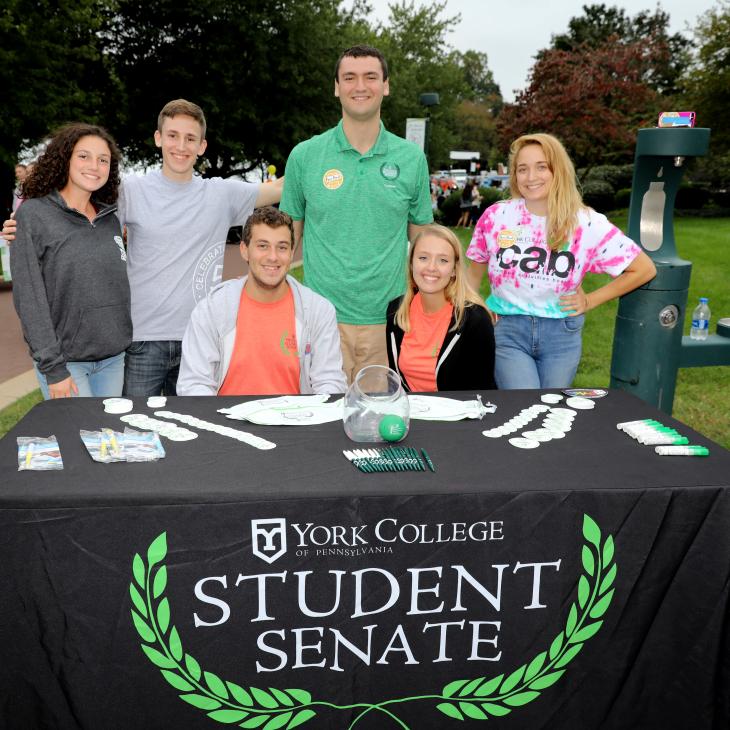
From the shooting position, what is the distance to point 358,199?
11.0 ft

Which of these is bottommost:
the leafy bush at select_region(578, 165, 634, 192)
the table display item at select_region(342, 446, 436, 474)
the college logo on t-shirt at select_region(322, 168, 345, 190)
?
the table display item at select_region(342, 446, 436, 474)

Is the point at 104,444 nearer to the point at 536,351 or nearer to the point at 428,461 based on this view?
the point at 428,461

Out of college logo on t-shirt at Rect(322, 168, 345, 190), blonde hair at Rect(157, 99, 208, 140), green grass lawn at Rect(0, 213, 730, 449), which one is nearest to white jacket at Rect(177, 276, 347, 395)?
college logo on t-shirt at Rect(322, 168, 345, 190)

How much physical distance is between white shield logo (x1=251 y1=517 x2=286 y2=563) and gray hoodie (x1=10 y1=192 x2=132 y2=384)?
1330mm

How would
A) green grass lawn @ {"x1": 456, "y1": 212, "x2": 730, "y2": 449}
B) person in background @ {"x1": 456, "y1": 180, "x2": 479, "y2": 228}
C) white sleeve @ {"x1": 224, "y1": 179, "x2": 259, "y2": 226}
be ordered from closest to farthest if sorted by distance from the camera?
white sleeve @ {"x1": 224, "y1": 179, "x2": 259, "y2": 226}
green grass lawn @ {"x1": 456, "y1": 212, "x2": 730, "y2": 449}
person in background @ {"x1": 456, "y1": 180, "x2": 479, "y2": 228}

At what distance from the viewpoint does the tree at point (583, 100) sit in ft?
61.6

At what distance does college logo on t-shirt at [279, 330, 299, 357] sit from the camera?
2869mm

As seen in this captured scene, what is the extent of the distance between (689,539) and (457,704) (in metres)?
0.75

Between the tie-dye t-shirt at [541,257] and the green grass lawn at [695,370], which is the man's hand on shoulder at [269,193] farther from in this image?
the green grass lawn at [695,370]

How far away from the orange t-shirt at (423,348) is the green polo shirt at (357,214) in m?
0.44

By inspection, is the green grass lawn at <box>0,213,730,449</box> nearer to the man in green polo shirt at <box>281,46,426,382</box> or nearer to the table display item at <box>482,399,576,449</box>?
the man in green polo shirt at <box>281,46,426,382</box>

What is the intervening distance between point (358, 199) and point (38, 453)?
1892 mm

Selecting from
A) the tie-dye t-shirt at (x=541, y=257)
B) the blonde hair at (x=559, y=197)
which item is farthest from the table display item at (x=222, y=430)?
the blonde hair at (x=559, y=197)

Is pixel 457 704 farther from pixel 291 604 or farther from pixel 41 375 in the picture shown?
pixel 41 375
